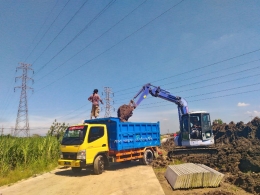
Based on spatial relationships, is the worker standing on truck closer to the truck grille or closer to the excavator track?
the truck grille

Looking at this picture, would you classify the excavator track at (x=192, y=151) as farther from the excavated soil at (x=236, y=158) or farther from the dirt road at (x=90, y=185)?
the dirt road at (x=90, y=185)

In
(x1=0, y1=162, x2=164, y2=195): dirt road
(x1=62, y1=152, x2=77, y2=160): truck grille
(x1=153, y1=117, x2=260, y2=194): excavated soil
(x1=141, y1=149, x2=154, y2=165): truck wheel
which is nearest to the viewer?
(x1=0, y1=162, x2=164, y2=195): dirt road

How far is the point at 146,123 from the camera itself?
13820mm

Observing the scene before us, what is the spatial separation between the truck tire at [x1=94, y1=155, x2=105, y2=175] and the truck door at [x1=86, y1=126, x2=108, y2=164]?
238 mm

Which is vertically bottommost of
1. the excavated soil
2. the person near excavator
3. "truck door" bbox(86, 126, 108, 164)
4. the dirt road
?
the dirt road

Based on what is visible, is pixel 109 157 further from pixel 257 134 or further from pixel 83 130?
pixel 257 134

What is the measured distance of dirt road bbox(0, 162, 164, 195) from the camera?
25.3 ft

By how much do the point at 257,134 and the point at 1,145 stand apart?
21.9 meters

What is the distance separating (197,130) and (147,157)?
179 inches

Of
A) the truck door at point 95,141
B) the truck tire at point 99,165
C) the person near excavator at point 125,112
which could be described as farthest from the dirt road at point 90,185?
the person near excavator at point 125,112

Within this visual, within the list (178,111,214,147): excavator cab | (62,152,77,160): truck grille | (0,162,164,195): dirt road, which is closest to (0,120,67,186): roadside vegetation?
(0,162,164,195): dirt road

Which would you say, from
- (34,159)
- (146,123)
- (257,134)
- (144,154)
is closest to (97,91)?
(146,123)

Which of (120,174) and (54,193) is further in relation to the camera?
(120,174)

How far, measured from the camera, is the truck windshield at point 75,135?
1050 centimetres
